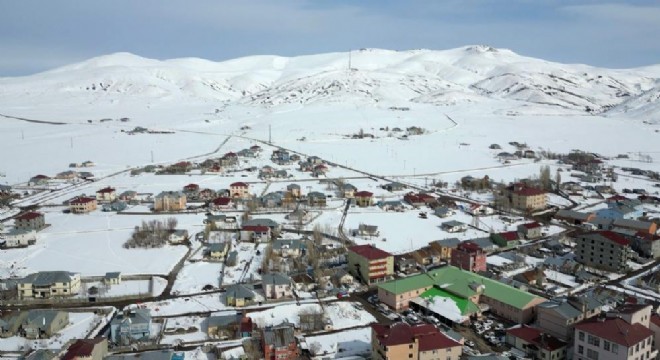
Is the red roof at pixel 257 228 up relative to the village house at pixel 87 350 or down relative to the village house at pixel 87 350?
up

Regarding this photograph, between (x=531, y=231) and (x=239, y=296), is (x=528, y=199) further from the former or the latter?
(x=239, y=296)

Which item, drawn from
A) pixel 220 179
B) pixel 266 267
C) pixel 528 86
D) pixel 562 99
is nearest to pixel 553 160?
pixel 220 179

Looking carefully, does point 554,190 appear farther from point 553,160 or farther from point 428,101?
point 428,101

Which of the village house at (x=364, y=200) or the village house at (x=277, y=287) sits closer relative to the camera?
the village house at (x=277, y=287)

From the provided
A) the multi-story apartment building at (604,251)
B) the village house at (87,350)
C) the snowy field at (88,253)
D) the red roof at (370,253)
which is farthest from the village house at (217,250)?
the multi-story apartment building at (604,251)

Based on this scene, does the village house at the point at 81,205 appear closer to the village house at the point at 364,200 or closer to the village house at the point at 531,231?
the village house at the point at 364,200

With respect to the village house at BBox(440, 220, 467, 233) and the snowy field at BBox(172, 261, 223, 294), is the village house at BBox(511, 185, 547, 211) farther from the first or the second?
the snowy field at BBox(172, 261, 223, 294)
